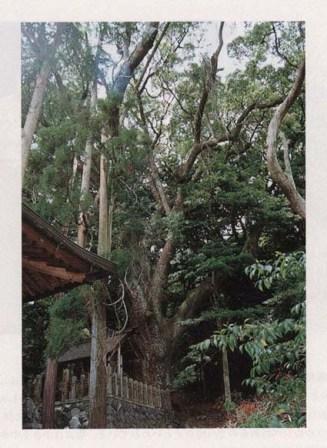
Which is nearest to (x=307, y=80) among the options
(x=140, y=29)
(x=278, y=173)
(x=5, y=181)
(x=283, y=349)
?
(x=278, y=173)

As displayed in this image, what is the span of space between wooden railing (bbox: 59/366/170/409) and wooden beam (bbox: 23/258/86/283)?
0.46 meters

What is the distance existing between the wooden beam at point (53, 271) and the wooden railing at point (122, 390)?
17.9 inches

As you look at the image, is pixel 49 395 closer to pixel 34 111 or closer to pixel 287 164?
pixel 34 111

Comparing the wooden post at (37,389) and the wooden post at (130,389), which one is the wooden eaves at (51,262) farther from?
the wooden post at (130,389)

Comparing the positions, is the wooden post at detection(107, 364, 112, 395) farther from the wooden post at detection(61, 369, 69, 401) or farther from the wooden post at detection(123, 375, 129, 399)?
the wooden post at detection(61, 369, 69, 401)

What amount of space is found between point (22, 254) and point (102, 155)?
2.27 feet

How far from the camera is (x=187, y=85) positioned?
9.84 ft

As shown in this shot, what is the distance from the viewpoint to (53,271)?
9.02 feet

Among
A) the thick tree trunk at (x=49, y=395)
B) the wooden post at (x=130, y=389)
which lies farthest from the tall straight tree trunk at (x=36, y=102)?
the wooden post at (x=130, y=389)

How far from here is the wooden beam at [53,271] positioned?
2.67 m

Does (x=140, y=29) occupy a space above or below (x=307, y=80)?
above

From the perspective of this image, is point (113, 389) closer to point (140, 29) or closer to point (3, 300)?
point (3, 300)

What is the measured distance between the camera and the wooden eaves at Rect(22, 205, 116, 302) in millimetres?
2627

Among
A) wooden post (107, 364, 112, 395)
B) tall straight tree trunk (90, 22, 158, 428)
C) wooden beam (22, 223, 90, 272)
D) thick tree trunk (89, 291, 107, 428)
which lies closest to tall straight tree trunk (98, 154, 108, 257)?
tall straight tree trunk (90, 22, 158, 428)
